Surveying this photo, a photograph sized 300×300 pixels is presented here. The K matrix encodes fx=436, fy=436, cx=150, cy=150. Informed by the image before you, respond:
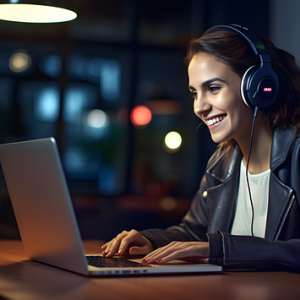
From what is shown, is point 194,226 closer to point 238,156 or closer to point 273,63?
point 238,156

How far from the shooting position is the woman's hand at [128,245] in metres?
1.10

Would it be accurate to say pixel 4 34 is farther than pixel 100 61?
No

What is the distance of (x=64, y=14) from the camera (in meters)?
1.47

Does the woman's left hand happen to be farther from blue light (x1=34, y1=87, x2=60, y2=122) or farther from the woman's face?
blue light (x1=34, y1=87, x2=60, y2=122)

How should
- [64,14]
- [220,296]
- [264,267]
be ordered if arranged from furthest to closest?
[64,14], [264,267], [220,296]

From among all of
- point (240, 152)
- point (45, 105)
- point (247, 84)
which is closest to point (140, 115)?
point (45, 105)

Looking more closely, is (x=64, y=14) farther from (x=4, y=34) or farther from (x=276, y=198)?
(x=4, y=34)

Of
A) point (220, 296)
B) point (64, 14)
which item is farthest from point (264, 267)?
point (64, 14)

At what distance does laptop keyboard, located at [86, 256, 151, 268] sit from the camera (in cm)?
90

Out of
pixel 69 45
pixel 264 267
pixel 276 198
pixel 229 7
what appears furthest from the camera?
pixel 69 45

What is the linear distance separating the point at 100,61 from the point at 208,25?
1867 millimetres

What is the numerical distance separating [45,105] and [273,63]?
203 inches

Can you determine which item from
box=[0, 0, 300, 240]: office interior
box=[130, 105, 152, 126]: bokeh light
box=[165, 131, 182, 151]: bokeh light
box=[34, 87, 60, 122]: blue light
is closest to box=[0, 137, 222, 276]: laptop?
box=[0, 0, 300, 240]: office interior

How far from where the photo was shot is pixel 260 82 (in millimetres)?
1329
